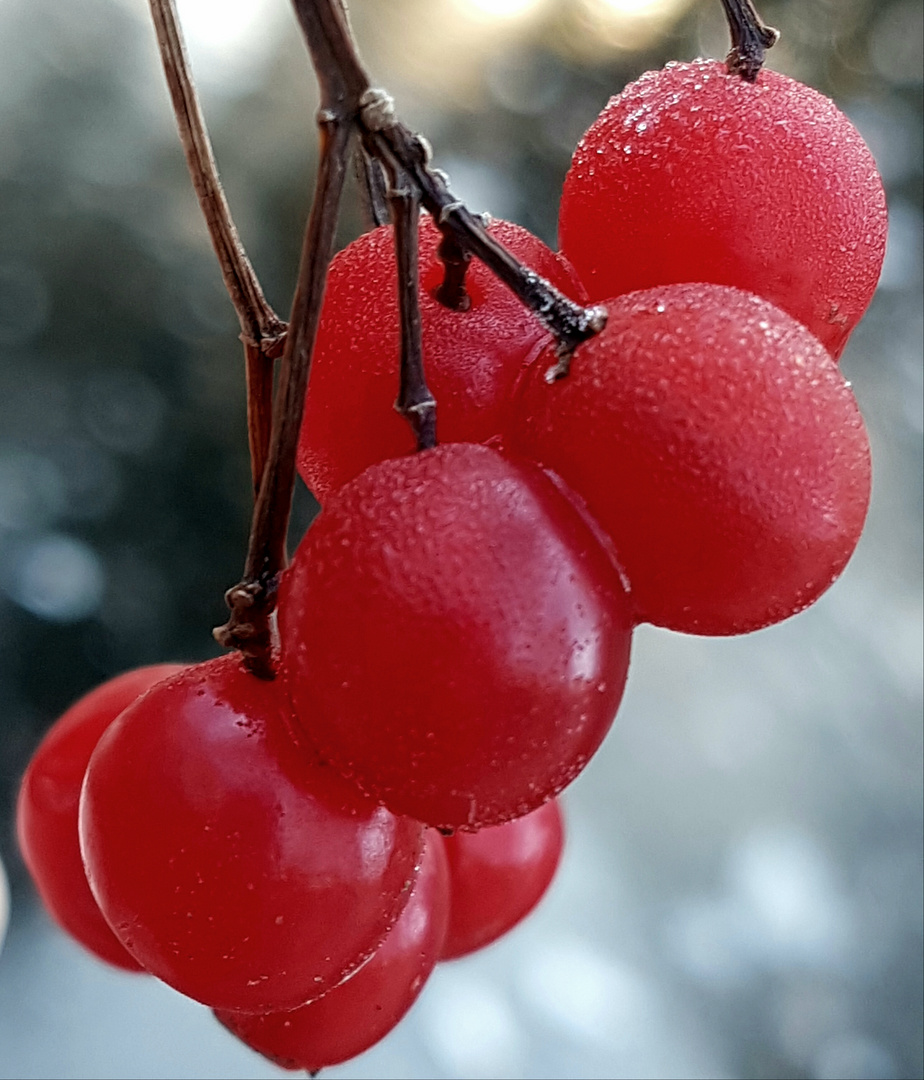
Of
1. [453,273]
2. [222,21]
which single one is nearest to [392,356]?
[453,273]

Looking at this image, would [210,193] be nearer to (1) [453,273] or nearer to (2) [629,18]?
(1) [453,273]

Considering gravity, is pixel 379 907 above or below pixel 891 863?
above

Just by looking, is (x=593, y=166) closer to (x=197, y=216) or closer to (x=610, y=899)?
(x=197, y=216)

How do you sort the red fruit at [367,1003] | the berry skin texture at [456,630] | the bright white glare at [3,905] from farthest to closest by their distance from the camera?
1. the bright white glare at [3,905]
2. the red fruit at [367,1003]
3. the berry skin texture at [456,630]

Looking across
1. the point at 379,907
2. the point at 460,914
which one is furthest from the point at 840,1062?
the point at 379,907

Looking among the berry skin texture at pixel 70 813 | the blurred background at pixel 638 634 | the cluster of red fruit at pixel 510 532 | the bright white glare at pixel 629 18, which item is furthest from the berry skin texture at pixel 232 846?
the bright white glare at pixel 629 18

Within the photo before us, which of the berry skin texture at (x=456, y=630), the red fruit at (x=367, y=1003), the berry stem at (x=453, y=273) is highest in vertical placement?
the berry stem at (x=453, y=273)

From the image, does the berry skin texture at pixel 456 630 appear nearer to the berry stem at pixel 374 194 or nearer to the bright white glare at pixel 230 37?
the berry stem at pixel 374 194
